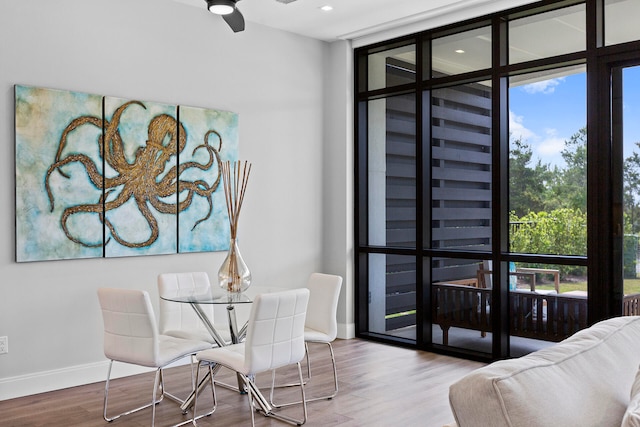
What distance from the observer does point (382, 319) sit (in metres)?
5.86

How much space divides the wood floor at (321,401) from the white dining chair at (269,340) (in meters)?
0.33

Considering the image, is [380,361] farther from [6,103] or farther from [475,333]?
[6,103]

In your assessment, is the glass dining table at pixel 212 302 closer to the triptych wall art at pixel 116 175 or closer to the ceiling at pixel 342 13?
the triptych wall art at pixel 116 175

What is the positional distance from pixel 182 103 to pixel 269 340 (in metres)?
2.51

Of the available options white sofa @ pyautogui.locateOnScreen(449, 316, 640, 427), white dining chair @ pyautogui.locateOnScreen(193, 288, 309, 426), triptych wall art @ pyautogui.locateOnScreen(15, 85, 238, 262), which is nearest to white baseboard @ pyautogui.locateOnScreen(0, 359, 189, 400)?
triptych wall art @ pyautogui.locateOnScreen(15, 85, 238, 262)

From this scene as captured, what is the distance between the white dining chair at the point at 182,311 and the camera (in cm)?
408

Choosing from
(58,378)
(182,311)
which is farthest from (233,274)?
(58,378)

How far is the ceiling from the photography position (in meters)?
4.88

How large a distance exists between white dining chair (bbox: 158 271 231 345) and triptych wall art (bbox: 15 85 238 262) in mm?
543

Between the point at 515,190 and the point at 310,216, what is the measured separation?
2.05 meters

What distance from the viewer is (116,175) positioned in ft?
14.8

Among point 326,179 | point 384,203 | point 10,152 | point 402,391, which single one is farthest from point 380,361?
point 10,152

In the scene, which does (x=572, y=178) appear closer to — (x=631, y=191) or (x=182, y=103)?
(x=631, y=191)

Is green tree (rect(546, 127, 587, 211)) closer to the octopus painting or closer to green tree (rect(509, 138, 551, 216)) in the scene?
green tree (rect(509, 138, 551, 216))
